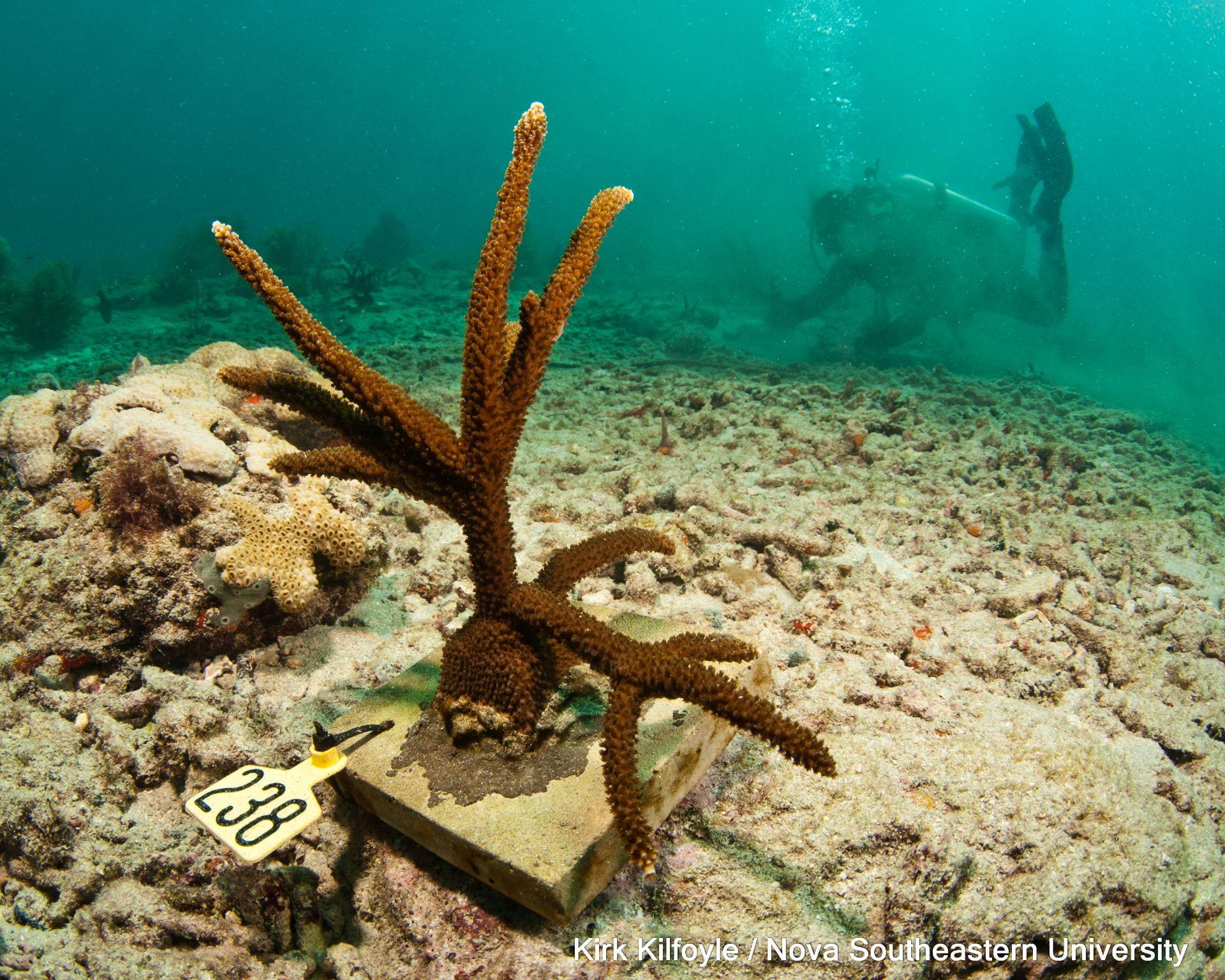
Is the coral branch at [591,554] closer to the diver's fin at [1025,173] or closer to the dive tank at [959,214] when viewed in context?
the dive tank at [959,214]

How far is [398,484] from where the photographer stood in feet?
7.72

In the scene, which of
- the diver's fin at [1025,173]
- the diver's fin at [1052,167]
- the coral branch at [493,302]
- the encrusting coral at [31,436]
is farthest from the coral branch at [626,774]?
the diver's fin at [1052,167]

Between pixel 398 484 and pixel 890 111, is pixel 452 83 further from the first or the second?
pixel 398 484

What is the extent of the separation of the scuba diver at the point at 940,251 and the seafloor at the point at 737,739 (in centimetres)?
1173

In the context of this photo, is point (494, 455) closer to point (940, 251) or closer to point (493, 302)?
point (493, 302)

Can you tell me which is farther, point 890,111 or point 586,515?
point 890,111

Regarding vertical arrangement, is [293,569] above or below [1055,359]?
below

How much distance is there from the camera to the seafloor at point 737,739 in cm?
203

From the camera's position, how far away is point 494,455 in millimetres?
2258

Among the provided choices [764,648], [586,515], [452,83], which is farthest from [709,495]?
[452,83]

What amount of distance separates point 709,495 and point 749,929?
3290 millimetres

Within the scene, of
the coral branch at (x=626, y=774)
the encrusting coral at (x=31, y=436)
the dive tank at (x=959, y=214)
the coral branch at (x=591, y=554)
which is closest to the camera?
the coral branch at (x=626, y=774)

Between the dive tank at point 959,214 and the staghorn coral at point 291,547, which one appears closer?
the staghorn coral at point 291,547

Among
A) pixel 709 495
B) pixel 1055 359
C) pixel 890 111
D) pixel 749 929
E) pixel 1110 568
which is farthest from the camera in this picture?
pixel 890 111
